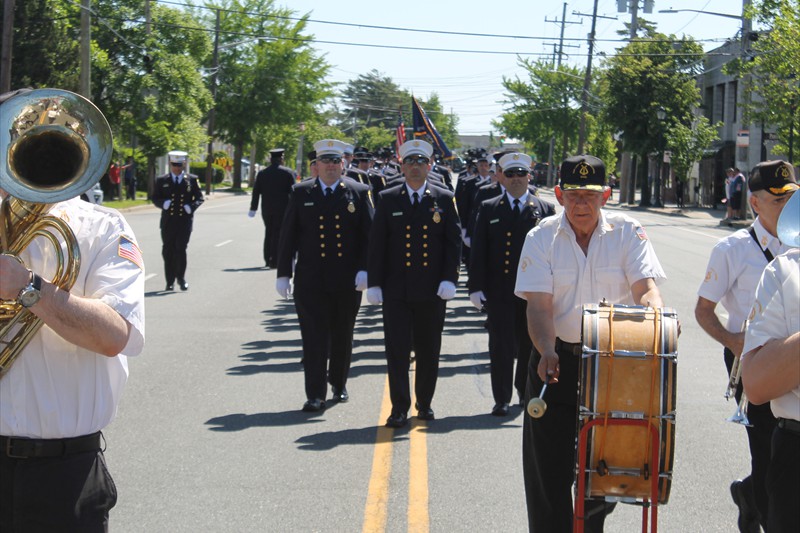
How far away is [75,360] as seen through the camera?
12.0ft

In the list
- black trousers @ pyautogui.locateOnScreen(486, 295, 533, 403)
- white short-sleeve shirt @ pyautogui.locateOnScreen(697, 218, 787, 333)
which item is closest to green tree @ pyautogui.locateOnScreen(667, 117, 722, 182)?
black trousers @ pyautogui.locateOnScreen(486, 295, 533, 403)

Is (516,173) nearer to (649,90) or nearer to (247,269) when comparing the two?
(247,269)

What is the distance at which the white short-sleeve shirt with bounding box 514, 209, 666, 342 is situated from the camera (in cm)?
517

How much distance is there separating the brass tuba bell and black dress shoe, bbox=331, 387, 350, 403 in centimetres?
584

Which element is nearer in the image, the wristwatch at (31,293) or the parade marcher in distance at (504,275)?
the wristwatch at (31,293)

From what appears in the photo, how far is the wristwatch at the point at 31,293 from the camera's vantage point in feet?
10.8

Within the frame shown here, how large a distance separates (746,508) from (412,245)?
378cm

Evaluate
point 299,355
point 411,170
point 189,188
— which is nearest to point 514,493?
point 411,170

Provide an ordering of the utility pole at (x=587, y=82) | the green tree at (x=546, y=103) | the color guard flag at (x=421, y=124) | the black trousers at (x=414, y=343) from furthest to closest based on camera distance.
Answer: the green tree at (x=546, y=103) → the utility pole at (x=587, y=82) → the color guard flag at (x=421, y=124) → the black trousers at (x=414, y=343)

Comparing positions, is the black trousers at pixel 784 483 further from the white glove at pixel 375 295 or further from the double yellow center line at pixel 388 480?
the white glove at pixel 375 295

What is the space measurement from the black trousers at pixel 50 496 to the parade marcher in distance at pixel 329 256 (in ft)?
17.6

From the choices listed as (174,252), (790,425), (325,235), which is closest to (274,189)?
(174,252)

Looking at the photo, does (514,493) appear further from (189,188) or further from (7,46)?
(7,46)

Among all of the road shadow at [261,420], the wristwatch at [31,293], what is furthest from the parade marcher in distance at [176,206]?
the wristwatch at [31,293]
